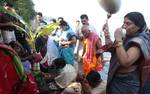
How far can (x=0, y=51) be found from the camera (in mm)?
4277

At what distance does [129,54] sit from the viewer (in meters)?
5.12

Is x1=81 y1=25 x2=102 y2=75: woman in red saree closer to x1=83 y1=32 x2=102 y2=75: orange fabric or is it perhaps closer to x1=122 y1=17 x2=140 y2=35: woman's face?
x1=83 y1=32 x2=102 y2=75: orange fabric

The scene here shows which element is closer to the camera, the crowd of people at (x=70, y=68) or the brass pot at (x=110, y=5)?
the crowd of people at (x=70, y=68)

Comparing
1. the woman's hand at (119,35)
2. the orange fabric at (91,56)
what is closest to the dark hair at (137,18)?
the woman's hand at (119,35)

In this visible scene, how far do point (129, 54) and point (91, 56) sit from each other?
415 cm

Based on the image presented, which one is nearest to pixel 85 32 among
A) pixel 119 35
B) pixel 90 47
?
pixel 90 47

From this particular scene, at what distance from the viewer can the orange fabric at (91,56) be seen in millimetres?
9172

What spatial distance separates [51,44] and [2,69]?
213 inches

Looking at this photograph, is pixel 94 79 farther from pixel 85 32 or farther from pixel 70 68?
pixel 85 32

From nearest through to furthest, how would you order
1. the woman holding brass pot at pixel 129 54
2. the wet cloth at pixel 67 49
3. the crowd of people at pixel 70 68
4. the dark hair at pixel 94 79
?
the crowd of people at pixel 70 68
the woman holding brass pot at pixel 129 54
the dark hair at pixel 94 79
the wet cloth at pixel 67 49

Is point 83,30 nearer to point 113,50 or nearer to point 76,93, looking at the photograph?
point 76,93

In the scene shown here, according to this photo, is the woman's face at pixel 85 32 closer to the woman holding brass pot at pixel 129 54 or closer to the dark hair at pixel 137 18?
the woman holding brass pot at pixel 129 54

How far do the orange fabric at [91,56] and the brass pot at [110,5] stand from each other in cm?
406

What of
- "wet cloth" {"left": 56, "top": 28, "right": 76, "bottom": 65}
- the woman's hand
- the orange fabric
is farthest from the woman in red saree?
the woman's hand
